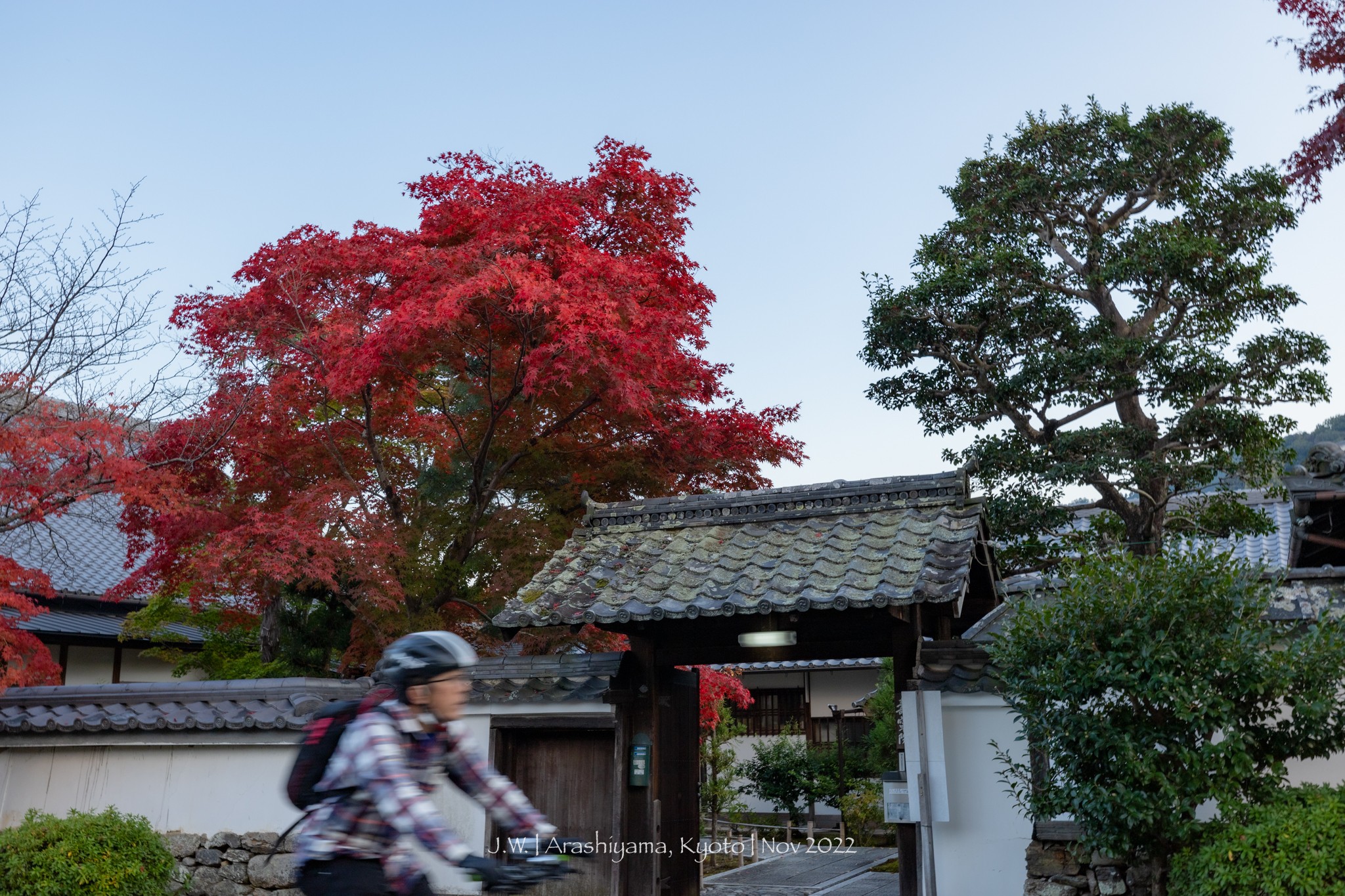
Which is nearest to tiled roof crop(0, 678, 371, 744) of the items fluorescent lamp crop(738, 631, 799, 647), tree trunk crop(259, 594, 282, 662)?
tree trunk crop(259, 594, 282, 662)

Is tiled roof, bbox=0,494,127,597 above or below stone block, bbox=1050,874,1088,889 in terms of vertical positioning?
above

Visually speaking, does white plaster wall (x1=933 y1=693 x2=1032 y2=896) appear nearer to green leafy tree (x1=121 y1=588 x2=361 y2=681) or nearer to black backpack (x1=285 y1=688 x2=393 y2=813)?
black backpack (x1=285 y1=688 x2=393 y2=813)

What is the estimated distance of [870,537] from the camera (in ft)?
32.1

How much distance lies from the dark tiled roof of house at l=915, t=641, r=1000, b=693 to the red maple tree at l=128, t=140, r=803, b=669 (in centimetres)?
466

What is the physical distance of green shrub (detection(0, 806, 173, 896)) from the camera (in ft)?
31.0

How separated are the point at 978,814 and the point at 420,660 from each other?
6.30 metres

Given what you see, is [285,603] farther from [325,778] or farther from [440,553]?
[325,778]

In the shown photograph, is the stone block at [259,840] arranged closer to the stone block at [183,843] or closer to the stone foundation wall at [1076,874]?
the stone block at [183,843]

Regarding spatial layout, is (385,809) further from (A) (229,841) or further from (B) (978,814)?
(A) (229,841)

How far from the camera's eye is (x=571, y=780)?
10547 millimetres

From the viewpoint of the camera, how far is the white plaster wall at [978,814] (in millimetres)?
8891

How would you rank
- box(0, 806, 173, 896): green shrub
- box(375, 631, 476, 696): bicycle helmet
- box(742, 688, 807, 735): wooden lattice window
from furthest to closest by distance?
box(742, 688, 807, 735): wooden lattice window
box(0, 806, 173, 896): green shrub
box(375, 631, 476, 696): bicycle helmet

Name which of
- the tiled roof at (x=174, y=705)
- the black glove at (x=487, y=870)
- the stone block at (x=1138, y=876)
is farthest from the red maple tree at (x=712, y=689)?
the black glove at (x=487, y=870)

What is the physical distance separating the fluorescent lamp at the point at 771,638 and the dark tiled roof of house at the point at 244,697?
131 cm
